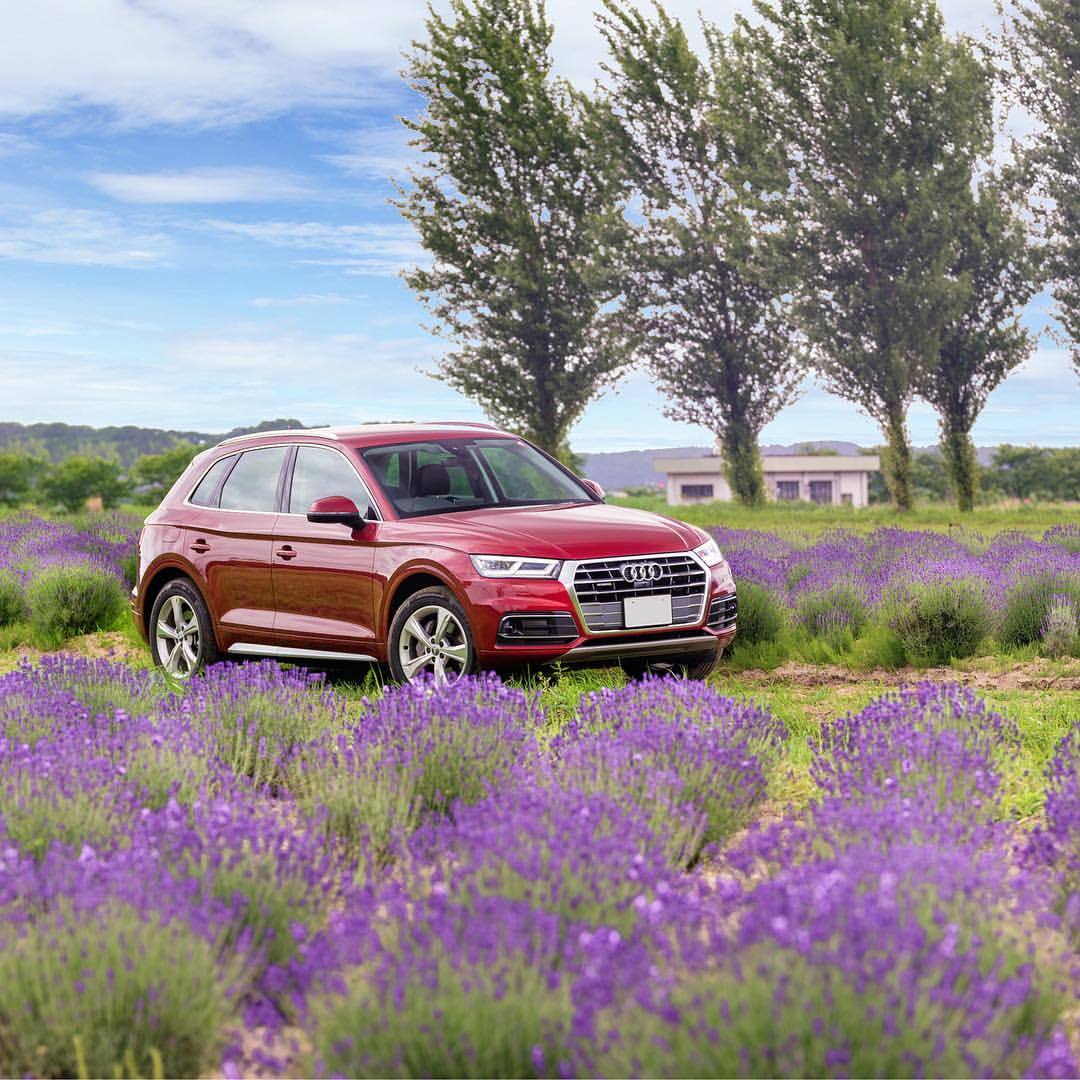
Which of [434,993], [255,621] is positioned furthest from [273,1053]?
[255,621]

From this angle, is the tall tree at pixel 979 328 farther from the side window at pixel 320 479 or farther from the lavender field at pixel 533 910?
the lavender field at pixel 533 910

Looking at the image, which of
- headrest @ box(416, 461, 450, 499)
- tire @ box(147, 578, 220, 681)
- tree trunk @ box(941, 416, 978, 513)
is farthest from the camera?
tree trunk @ box(941, 416, 978, 513)

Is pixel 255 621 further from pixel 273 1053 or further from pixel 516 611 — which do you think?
pixel 273 1053

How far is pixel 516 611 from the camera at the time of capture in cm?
818

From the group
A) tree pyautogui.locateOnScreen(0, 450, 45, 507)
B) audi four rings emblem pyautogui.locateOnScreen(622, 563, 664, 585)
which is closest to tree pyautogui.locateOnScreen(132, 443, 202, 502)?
tree pyautogui.locateOnScreen(0, 450, 45, 507)

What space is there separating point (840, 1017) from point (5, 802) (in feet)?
11.0

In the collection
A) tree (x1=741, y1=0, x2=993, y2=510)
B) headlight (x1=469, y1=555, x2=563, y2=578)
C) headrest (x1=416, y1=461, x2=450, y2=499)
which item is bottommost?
headlight (x1=469, y1=555, x2=563, y2=578)

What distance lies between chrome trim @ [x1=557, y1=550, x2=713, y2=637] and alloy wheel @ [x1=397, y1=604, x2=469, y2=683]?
0.73 m

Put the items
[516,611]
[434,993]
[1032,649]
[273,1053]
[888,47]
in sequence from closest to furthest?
[434,993] → [273,1053] → [516,611] → [1032,649] → [888,47]

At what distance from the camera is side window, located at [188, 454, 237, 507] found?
10.8m

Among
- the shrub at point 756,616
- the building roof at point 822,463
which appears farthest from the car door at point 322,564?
the building roof at point 822,463

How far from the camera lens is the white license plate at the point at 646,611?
27.7 feet

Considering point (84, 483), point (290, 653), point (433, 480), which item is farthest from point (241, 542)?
point (84, 483)

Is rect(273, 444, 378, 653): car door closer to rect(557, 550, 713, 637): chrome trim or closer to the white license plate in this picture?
rect(557, 550, 713, 637): chrome trim
